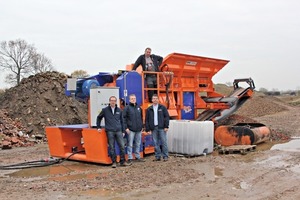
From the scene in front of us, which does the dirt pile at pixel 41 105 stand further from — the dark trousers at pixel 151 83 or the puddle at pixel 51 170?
the dark trousers at pixel 151 83

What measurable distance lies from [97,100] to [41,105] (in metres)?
9.12

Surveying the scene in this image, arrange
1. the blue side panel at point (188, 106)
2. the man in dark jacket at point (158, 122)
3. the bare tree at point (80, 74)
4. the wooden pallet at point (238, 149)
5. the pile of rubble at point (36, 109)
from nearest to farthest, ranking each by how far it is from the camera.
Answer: the man in dark jacket at point (158, 122)
the wooden pallet at point (238, 149)
the blue side panel at point (188, 106)
the bare tree at point (80, 74)
the pile of rubble at point (36, 109)

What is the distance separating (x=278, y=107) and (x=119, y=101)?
776 inches

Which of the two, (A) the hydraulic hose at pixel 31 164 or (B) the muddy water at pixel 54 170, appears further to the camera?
(A) the hydraulic hose at pixel 31 164

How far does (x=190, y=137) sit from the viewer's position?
9531 millimetres

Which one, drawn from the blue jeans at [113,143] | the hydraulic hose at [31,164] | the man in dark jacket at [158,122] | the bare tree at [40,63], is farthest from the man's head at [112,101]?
the bare tree at [40,63]

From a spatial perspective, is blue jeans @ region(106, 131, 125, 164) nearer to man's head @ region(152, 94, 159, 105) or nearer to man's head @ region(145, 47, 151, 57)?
man's head @ region(152, 94, 159, 105)

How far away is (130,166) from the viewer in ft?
27.4

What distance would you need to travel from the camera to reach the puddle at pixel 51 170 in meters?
7.93

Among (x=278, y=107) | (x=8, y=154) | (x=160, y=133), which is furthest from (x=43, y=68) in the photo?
(x=160, y=133)

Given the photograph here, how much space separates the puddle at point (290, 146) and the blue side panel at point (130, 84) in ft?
14.2

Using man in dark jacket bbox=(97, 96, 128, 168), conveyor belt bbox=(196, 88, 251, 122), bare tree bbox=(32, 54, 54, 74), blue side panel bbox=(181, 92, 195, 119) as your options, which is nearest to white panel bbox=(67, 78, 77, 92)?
man in dark jacket bbox=(97, 96, 128, 168)

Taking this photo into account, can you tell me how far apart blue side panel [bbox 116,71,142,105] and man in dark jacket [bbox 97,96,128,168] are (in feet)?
2.36

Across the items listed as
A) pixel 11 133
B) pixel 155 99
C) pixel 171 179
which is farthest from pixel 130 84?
pixel 11 133
